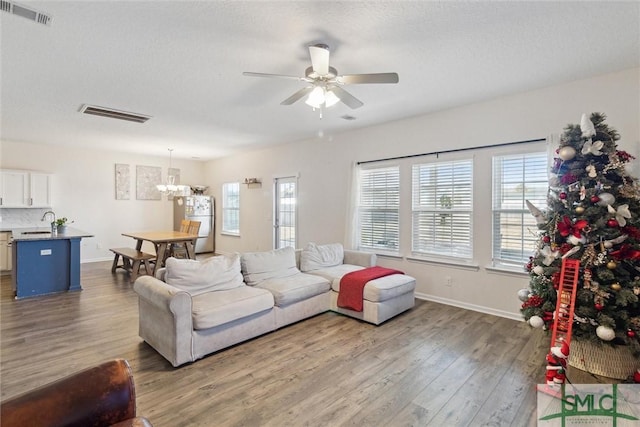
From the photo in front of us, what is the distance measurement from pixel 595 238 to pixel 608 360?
0.98 m

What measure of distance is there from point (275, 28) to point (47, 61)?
2.27 metres

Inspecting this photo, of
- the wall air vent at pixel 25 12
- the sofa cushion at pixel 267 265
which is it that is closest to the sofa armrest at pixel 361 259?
the sofa cushion at pixel 267 265

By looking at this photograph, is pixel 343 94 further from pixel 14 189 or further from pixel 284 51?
pixel 14 189

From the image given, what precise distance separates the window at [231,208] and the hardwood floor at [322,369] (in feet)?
14.5

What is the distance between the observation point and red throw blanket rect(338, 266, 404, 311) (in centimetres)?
362

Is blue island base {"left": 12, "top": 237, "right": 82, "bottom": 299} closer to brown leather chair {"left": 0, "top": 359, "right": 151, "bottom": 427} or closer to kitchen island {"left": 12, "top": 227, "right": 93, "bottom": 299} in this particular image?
kitchen island {"left": 12, "top": 227, "right": 93, "bottom": 299}

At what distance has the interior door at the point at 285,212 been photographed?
259 inches

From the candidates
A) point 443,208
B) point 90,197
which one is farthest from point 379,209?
point 90,197

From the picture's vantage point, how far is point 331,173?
577 cm

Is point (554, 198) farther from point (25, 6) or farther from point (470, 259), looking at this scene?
point (25, 6)

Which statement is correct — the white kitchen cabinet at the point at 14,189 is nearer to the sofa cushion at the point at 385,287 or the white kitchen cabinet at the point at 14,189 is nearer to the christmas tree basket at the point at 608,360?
the sofa cushion at the point at 385,287

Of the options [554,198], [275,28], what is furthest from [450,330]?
[275,28]

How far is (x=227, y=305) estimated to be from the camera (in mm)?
2854

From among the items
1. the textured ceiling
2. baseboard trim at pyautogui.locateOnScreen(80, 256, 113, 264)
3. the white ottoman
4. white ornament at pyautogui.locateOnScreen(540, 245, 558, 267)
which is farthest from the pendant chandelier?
white ornament at pyautogui.locateOnScreen(540, 245, 558, 267)
